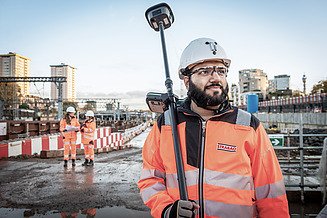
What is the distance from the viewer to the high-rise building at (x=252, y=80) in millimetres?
136500

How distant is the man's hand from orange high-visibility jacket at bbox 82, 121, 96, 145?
25.2 ft

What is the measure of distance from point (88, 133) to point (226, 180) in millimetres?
7840

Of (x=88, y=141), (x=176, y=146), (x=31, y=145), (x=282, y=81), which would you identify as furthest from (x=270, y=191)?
(x=282, y=81)

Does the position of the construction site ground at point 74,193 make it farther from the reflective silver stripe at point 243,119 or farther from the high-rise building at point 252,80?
the high-rise building at point 252,80

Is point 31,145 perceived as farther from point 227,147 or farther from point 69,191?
point 227,147

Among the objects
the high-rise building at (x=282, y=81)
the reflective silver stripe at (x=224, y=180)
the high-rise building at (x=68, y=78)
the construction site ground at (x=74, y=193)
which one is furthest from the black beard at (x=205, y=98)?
the high-rise building at (x=282, y=81)

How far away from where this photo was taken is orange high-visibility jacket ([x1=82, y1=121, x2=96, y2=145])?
29.3ft

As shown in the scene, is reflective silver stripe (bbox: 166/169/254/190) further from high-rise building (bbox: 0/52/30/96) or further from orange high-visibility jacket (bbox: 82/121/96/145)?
high-rise building (bbox: 0/52/30/96)

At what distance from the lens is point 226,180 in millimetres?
1748

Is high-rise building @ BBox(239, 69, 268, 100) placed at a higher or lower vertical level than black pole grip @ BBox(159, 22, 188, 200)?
higher

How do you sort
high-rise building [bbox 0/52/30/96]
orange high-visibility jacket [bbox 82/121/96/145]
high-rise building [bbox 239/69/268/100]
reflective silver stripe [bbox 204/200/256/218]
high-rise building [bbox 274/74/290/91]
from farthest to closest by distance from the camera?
high-rise building [bbox 274/74/290/91] → high-rise building [bbox 239/69/268/100] → high-rise building [bbox 0/52/30/96] → orange high-visibility jacket [bbox 82/121/96/145] → reflective silver stripe [bbox 204/200/256/218]

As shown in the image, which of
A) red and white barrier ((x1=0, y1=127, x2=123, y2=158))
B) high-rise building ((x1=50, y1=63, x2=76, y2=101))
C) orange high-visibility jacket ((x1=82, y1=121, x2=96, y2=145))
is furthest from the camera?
high-rise building ((x1=50, y1=63, x2=76, y2=101))

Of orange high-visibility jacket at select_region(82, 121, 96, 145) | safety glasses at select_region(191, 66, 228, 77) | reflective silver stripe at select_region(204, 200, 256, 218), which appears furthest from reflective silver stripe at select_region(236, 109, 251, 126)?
orange high-visibility jacket at select_region(82, 121, 96, 145)

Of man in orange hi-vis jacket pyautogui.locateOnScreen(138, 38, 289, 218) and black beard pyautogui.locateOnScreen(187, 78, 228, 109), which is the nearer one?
man in orange hi-vis jacket pyautogui.locateOnScreen(138, 38, 289, 218)
